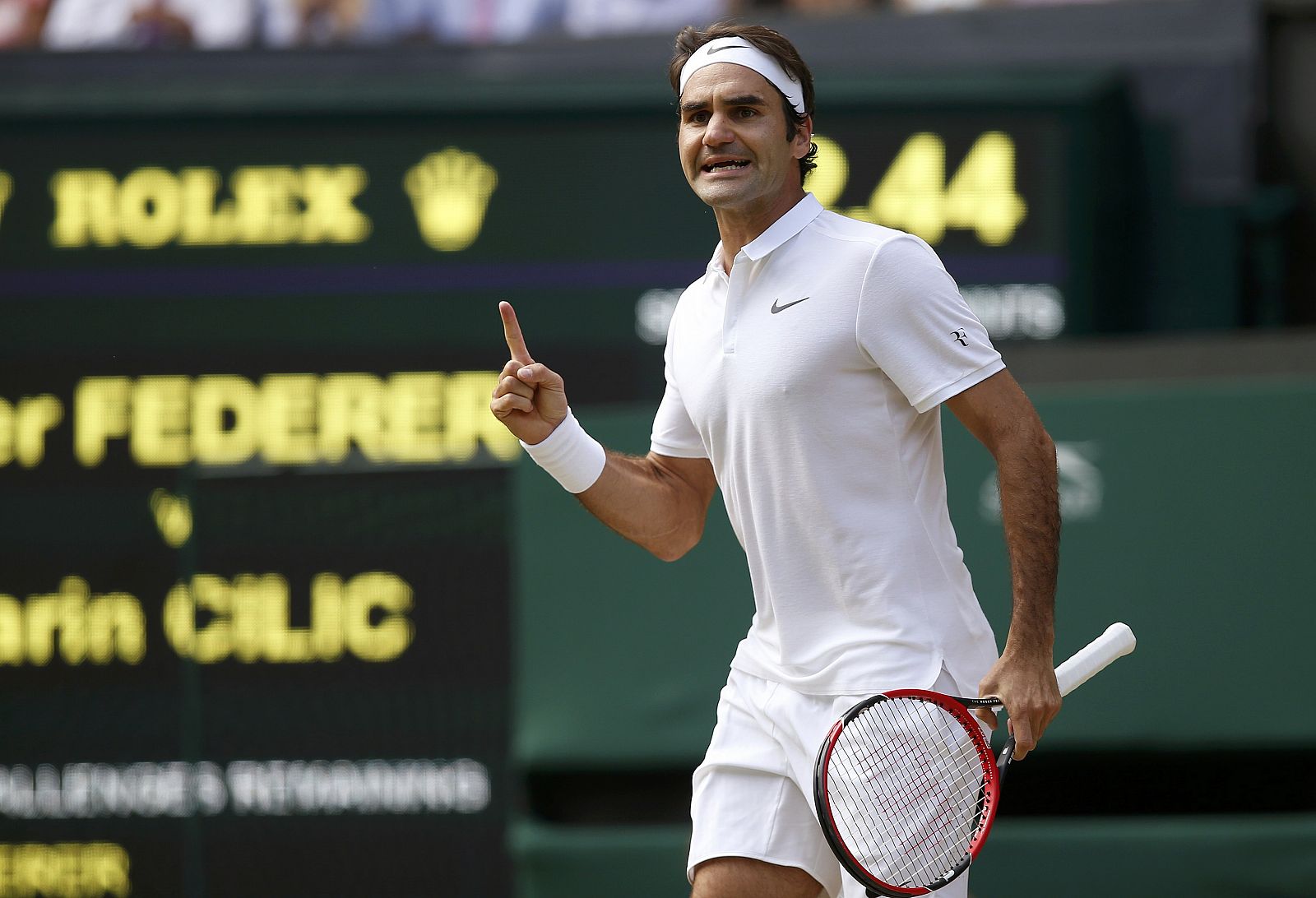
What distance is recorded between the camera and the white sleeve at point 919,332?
8.32 feet

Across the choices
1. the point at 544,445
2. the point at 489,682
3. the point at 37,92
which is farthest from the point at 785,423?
the point at 37,92

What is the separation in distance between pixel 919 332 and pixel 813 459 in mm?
224

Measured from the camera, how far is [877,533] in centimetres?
262

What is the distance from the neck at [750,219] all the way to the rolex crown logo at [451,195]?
117 inches

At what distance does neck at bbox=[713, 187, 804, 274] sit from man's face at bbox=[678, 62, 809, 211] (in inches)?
0.6

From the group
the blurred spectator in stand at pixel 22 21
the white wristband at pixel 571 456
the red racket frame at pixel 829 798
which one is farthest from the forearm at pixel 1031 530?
the blurred spectator in stand at pixel 22 21

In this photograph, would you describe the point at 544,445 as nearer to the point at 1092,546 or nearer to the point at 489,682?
the point at 1092,546

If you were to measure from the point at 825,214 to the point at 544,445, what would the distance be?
0.53 metres

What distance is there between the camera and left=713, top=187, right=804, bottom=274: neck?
2.74 m

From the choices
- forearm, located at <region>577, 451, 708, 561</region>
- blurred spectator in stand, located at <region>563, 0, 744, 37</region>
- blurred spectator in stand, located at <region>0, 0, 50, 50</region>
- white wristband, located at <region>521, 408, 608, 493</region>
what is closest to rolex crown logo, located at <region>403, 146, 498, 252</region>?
blurred spectator in stand, located at <region>563, 0, 744, 37</region>

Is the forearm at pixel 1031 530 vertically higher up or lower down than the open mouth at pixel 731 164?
lower down

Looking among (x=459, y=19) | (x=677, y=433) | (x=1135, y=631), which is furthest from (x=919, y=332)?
(x=459, y=19)

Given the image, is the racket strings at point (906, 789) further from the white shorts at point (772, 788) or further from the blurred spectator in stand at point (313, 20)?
the blurred spectator in stand at point (313, 20)

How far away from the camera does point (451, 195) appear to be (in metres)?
5.70
